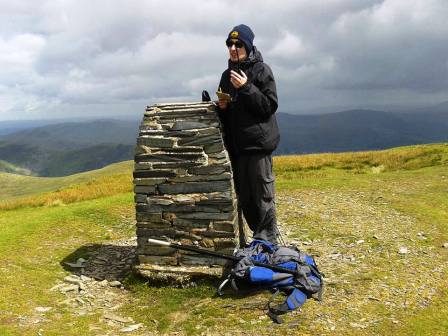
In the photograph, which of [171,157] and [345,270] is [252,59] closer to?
[171,157]

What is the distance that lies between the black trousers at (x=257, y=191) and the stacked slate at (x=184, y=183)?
511mm

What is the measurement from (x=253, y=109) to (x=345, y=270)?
475cm

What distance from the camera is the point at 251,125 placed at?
10281 millimetres

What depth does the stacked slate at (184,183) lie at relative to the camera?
10.5 m

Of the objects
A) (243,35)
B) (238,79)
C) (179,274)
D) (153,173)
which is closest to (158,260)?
(179,274)

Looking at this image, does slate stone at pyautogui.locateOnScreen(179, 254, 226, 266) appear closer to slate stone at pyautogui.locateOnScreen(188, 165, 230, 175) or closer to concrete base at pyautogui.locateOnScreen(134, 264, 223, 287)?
concrete base at pyautogui.locateOnScreen(134, 264, 223, 287)

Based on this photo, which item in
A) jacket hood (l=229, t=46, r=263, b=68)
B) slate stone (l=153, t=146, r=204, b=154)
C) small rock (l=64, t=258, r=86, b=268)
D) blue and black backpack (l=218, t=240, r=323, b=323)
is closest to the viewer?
blue and black backpack (l=218, t=240, r=323, b=323)

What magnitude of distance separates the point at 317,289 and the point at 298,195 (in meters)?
11.2

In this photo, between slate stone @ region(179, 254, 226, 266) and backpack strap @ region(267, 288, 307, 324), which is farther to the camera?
slate stone @ region(179, 254, 226, 266)

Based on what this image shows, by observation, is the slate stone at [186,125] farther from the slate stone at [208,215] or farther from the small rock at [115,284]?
the small rock at [115,284]

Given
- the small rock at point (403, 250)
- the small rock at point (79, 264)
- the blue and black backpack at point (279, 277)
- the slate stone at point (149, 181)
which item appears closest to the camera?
the blue and black backpack at point (279, 277)

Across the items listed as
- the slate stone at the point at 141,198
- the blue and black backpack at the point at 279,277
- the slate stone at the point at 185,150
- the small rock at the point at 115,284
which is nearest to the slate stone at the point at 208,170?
the slate stone at the point at 185,150

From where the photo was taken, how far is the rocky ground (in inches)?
348

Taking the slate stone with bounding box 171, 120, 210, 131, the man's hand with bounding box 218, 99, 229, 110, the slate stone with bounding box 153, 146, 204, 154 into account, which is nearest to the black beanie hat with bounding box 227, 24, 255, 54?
the man's hand with bounding box 218, 99, 229, 110
